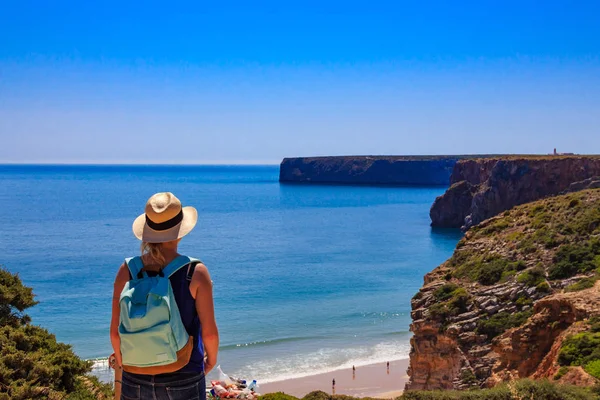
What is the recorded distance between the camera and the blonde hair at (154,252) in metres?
3.59

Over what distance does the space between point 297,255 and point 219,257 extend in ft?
25.5

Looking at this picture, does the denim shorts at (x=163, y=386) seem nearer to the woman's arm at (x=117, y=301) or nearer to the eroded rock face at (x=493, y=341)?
the woman's arm at (x=117, y=301)

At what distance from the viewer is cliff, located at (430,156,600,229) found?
66312mm

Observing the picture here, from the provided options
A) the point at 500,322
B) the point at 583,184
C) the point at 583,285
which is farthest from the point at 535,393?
the point at 583,184

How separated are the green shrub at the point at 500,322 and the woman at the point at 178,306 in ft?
44.0

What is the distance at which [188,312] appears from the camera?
3.56m

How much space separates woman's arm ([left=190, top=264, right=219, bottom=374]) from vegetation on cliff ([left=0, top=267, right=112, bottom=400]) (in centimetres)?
518

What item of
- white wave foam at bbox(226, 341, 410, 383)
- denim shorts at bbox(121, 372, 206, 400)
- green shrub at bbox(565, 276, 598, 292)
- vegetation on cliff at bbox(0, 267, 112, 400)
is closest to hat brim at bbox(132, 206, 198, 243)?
denim shorts at bbox(121, 372, 206, 400)

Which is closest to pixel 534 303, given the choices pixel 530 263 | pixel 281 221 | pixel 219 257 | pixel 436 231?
pixel 530 263

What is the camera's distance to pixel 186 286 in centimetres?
352

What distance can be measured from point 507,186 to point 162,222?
7293 centimetres

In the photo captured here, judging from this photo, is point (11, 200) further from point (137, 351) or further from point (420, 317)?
point (137, 351)

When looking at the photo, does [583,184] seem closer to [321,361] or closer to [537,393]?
[321,361]

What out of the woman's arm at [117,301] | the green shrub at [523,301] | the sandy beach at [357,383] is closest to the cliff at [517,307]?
the green shrub at [523,301]
